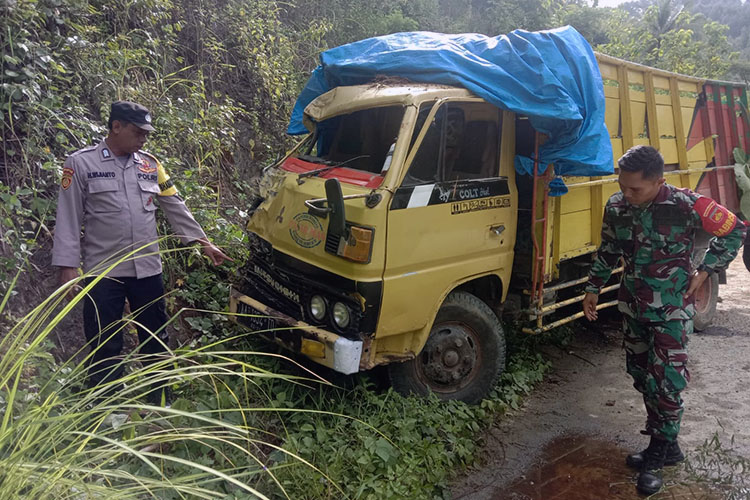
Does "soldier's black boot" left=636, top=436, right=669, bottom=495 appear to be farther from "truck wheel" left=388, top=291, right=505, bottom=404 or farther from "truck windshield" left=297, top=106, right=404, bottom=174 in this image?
"truck windshield" left=297, top=106, right=404, bottom=174

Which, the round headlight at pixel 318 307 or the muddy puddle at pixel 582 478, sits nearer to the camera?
the muddy puddle at pixel 582 478

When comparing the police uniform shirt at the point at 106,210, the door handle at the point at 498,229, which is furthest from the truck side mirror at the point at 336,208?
the door handle at the point at 498,229

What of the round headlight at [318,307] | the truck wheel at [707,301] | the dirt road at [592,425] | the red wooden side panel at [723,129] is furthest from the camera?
the red wooden side panel at [723,129]

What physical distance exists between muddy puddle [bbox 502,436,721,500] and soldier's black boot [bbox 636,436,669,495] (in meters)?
0.05

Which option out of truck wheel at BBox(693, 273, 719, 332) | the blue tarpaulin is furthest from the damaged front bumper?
truck wheel at BBox(693, 273, 719, 332)

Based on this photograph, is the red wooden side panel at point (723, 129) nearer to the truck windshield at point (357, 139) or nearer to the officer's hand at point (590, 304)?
the officer's hand at point (590, 304)

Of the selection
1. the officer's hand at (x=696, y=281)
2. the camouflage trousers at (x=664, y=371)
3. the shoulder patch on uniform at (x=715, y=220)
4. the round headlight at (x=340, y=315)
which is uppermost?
the shoulder patch on uniform at (x=715, y=220)

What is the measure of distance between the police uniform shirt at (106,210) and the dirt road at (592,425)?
2315 millimetres

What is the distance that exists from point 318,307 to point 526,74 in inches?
83.6

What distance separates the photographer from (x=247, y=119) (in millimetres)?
6980

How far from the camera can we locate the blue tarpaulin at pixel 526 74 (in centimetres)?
365

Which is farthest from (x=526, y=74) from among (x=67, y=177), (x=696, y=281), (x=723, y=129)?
(x=723, y=129)

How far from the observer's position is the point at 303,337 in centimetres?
334

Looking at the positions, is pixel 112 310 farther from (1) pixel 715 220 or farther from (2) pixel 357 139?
(1) pixel 715 220
